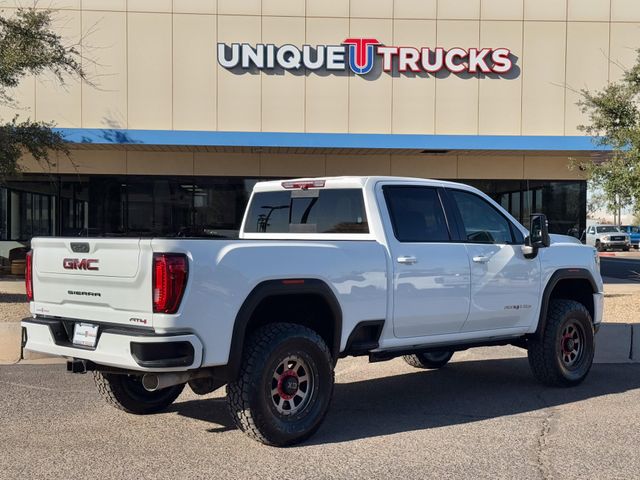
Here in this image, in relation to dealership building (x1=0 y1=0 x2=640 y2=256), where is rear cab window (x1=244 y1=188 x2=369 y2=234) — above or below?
below

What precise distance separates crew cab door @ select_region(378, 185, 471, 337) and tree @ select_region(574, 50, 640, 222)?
7051 mm

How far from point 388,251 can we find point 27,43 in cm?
900

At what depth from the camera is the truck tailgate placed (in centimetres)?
462

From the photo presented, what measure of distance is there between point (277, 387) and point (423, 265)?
5.53 ft

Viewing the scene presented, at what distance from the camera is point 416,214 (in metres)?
6.25

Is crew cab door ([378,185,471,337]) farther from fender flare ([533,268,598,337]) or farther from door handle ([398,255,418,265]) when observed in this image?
fender flare ([533,268,598,337])

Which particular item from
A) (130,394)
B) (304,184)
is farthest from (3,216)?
(304,184)

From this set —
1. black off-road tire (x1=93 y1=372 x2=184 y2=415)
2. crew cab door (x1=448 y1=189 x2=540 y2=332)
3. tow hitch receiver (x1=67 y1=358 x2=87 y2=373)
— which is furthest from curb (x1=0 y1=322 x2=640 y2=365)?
tow hitch receiver (x1=67 y1=358 x2=87 y2=373)

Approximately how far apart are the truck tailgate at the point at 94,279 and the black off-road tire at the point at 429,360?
14.4 ft

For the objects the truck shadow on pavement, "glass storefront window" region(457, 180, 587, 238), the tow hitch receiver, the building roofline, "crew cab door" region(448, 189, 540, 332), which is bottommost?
the truck shadow on pavement

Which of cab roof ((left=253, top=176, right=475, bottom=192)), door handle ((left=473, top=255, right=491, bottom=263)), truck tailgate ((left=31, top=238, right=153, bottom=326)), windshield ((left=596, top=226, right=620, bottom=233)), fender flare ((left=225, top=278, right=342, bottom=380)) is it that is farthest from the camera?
windshield ((left=596, top=226, right=620, bottom=233))

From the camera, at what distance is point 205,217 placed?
741 inches

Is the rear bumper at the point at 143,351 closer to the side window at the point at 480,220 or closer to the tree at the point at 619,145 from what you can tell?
the side window at the point at 480,220

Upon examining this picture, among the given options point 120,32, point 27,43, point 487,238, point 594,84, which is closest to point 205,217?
point 120,32
